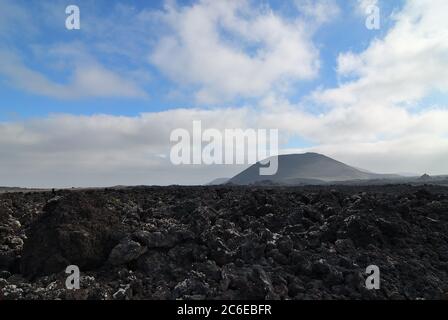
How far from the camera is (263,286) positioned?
1015 cm

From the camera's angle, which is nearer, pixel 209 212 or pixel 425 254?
pixel 425 254

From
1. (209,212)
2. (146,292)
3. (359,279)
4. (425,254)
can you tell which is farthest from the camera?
(209,212)

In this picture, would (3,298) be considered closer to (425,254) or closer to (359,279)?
(359,279)

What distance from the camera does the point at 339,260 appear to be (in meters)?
12.1

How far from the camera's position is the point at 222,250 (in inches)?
476

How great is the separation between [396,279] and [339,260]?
165 cm

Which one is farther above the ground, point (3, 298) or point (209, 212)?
point (209, 212)

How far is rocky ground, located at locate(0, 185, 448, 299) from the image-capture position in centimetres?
1037

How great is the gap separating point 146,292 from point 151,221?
4511mm

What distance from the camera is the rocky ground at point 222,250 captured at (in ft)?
34.0

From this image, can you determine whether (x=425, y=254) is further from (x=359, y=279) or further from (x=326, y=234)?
(x=359, y=279)

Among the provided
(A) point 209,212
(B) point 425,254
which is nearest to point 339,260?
(B) point 425,254

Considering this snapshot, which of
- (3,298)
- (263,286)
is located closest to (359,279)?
(263,286)
